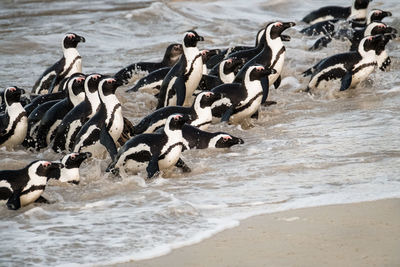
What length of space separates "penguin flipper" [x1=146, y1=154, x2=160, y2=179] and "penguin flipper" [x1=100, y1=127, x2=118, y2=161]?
19.0 inches

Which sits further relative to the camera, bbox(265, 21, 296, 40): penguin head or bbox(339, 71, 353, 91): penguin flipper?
bbox(265, 21, 296, 40): penguin head

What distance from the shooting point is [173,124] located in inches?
247

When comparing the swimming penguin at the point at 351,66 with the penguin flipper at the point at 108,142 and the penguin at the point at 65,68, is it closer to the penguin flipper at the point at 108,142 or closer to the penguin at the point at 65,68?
the penguin at the point at 65,68

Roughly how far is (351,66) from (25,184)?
467cm

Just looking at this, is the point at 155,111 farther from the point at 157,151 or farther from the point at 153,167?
the point at 153,167

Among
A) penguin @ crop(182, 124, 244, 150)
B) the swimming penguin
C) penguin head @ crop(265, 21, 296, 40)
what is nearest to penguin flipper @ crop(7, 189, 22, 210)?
penguin @ crop(182, 124, 244, 150)

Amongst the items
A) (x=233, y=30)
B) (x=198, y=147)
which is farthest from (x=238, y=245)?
(x=233, y=30)

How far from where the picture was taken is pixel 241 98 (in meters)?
7.94

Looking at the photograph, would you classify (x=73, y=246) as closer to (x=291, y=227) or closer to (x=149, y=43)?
(x=291, y=227)

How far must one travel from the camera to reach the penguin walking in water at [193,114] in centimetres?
732

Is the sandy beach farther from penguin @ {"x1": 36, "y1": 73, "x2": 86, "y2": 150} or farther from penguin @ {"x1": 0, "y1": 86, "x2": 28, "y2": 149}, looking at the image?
penguin @ {"x1": 0, "y1": 86, "x2": 28, "y2": 149}

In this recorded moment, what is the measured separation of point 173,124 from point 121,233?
1725 mm

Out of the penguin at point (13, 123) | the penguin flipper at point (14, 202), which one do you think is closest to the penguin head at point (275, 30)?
the penguin at point (13, 123)

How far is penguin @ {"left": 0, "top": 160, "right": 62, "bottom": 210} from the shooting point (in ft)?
18.0
